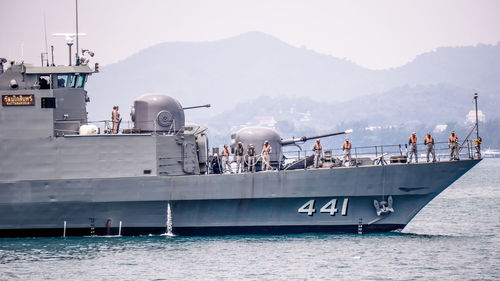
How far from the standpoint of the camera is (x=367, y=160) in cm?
2533

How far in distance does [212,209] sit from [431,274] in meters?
7.75

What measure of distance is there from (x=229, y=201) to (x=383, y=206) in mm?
5042

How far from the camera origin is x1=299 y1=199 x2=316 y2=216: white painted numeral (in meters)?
24.4

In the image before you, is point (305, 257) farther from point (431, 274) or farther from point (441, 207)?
point (441, 207)

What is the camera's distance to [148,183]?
78.3ft

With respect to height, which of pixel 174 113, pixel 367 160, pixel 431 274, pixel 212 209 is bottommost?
pixel 431 274

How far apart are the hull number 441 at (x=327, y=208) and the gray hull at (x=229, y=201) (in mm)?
33

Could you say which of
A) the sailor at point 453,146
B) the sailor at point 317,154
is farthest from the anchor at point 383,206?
the sailor at point 453,146

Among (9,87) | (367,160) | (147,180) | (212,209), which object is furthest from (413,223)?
(9,87)

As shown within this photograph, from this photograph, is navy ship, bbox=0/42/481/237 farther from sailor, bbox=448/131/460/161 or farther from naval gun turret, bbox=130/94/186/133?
sailor, bbox=448/131/460/161

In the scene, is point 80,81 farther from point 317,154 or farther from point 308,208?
point 308,208

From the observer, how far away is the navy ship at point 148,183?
78.0 ft

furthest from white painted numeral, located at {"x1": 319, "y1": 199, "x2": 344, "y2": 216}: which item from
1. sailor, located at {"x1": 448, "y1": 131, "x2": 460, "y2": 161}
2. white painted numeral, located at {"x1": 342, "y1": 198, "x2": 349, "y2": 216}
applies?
sailor, located at {"x1": 448, "y1": 131, "x2": 460, "y2": 161}

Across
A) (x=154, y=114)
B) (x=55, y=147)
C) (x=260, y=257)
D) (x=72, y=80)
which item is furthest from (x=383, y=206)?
(x=72, y=80)
